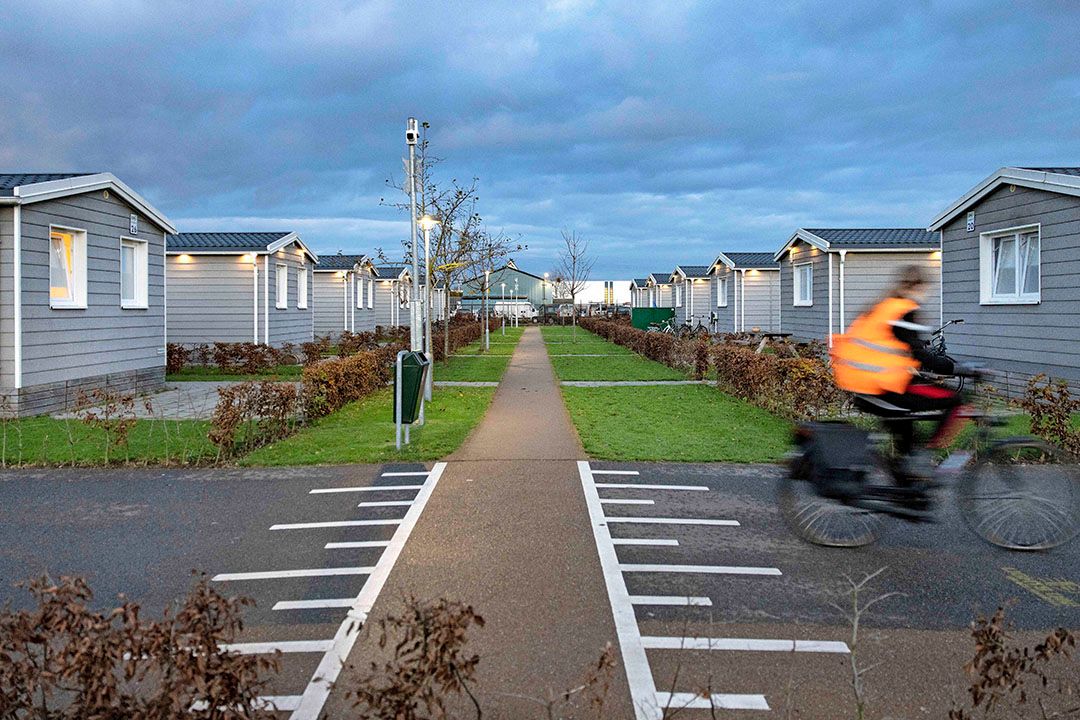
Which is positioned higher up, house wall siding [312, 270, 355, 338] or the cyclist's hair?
house wall siding [312, 270, 355, 338]

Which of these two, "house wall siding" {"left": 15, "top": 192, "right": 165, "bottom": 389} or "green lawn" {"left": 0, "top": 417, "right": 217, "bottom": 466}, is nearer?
"green lawn" {"left": 0, "top": 417, "right": 217, "bottom": 466}

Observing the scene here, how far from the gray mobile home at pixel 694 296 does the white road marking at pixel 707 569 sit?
39733mm

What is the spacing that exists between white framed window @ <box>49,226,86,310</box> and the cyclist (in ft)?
43.7

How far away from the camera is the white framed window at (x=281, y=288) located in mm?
25828

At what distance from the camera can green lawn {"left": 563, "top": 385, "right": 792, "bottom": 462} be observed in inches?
388

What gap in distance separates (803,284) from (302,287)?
16552 millimetres

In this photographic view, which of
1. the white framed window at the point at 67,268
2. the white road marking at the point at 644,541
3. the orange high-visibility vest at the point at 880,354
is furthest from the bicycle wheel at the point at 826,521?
the white framed window at the point at 67,268

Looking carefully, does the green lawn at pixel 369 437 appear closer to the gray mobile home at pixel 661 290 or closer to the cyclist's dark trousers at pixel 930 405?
the cyclist's dark trousers at pixel 930 405

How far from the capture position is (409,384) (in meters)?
10.4

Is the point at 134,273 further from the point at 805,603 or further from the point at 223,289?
the point at 805,603

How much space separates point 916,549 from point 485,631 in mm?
3325

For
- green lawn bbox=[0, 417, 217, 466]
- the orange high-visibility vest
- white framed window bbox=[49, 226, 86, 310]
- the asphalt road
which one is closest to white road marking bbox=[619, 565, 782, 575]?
the asphalt road

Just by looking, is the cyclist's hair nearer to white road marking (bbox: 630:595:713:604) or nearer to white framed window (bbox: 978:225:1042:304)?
white road marking (bbox: 630:595:713:604)

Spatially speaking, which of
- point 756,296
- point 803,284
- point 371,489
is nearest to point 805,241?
point 803,284
